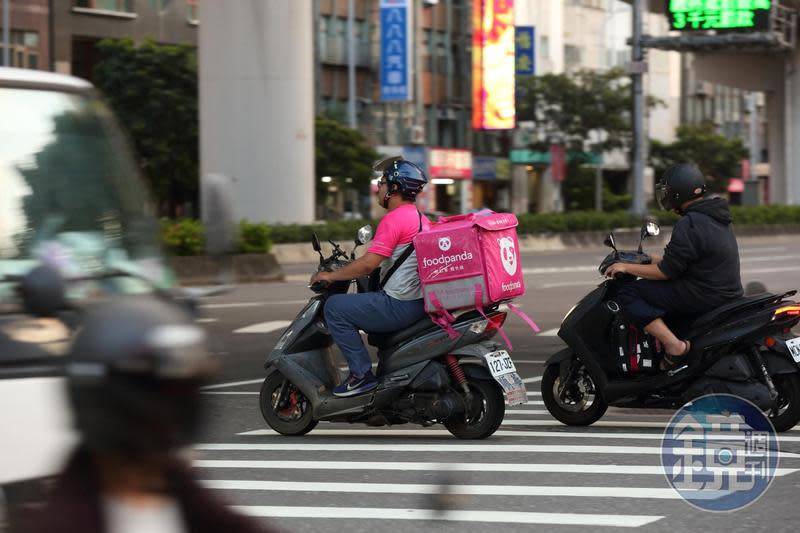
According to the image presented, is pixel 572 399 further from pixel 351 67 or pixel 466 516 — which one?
pixel 351 67

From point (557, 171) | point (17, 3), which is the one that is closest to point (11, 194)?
point (17, 3)

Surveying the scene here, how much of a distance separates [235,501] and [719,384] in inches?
140

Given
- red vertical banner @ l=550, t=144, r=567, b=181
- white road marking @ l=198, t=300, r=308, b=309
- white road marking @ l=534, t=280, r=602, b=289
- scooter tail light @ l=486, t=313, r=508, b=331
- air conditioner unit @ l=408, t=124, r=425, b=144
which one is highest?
air conditioner unit @ l=408, t=124, r=425, b=144

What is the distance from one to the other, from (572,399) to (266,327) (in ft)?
31.1

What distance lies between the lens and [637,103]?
5078 cm

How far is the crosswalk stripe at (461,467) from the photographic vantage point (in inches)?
350

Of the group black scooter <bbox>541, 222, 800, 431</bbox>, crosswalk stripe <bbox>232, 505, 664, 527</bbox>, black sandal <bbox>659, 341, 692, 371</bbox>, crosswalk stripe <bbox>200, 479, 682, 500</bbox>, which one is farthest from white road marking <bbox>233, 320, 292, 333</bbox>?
crosswalk stripe <bbox>232, 505, 664, 527</bbox>

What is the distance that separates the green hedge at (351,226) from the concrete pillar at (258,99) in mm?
1195

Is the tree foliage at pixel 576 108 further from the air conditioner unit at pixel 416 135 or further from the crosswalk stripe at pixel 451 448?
the crosswalk stripe at pixel 451 448

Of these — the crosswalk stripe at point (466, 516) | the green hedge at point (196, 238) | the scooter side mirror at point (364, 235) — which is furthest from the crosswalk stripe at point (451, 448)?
the green hedge at point (196, 238)

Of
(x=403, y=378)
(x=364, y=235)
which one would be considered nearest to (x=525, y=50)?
(x=403, y=378)

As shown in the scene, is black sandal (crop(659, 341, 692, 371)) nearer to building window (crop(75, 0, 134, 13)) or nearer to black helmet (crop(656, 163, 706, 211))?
black helmet (crop(656, 163, 706, 211))

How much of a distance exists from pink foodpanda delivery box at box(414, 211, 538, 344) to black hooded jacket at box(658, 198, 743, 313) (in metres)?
1.08

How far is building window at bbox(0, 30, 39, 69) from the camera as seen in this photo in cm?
5709
